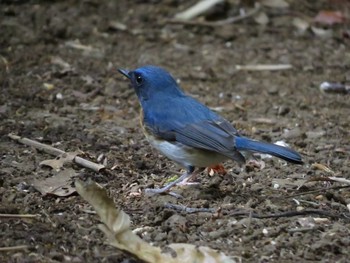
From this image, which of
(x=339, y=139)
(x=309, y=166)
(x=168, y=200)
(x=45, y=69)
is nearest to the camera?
(x=168, y=200)

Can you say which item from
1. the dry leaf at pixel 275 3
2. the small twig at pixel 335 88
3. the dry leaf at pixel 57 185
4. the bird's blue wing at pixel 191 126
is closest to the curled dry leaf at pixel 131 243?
the dry leaf at pixel 57 185

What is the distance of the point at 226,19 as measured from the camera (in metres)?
9.84

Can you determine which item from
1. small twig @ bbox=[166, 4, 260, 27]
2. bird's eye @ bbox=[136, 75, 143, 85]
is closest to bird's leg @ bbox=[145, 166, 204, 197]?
bird's eye @ bbox=[136, 75, 143, 85]

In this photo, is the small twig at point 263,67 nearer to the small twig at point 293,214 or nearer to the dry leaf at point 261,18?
the dry leaf at point 261,18

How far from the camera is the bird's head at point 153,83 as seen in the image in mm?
5891

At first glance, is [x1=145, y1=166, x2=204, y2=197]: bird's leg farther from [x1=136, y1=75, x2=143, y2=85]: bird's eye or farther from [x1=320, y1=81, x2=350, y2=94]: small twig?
[x1=320, y1=81, x2=350, y2=94]: small twig

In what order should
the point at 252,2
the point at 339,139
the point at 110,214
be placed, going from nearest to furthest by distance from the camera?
the point at 110,214
the point at 339,139
the point at 252,2

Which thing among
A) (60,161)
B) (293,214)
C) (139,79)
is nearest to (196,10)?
(139,79)

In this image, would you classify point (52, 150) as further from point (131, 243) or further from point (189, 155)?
point (131, 243)

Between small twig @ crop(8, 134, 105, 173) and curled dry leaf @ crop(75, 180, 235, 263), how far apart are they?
1.19 meters

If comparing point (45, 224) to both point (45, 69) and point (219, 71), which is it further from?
point (219, 71)

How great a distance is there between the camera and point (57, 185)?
5.39 meters

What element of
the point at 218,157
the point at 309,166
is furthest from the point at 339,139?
the point at 218,157

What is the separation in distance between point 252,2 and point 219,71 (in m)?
1.97
